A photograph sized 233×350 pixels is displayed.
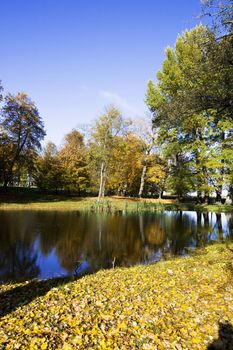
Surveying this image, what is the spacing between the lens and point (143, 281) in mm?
6711

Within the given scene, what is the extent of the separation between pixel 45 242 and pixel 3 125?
25.9 meters

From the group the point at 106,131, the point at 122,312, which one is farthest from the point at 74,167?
the point at 122,312

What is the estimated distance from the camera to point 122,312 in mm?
4902

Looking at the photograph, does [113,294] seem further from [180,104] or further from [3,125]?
[3,125]

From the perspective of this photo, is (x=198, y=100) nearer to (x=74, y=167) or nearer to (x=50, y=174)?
(x=74, y=167)

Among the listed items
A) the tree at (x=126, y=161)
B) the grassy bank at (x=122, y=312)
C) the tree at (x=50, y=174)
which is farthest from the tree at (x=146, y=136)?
the grassy bank at (x=122, y=312)

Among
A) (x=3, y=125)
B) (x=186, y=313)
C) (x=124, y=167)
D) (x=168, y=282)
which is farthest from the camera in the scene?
(x=124, y=167)

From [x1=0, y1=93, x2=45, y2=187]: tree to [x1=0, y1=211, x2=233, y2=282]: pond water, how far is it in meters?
19.0

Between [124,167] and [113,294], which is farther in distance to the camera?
[124,167]

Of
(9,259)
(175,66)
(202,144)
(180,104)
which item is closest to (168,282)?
(9,259)

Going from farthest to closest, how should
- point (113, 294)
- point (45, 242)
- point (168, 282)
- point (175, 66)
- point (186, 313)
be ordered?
point (175, 66) < point (45, 242) < point (168, 282) < point (113, 294) < point (186, 313)

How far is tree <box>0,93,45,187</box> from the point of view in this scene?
33.6 meters

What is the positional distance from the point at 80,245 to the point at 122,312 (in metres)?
7.80

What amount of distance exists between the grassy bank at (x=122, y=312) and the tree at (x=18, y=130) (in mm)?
30823
